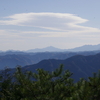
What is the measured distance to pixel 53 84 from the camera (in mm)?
7531

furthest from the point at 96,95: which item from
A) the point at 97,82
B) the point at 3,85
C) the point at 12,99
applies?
the point at 3,85

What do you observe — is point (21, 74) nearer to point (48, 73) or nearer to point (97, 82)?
point (48, 73)

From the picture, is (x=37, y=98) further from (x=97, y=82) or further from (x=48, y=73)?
(x=97, y=82)

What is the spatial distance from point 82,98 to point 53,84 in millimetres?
2371

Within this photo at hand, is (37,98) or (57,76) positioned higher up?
(57,76)

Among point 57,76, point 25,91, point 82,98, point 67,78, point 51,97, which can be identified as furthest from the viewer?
point 67,78

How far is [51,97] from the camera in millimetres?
6645

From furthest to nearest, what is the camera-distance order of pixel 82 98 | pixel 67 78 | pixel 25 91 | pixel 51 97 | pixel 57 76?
pixel 67 78
pixel 57 76
pixel 25 91
pixel 51 97
pixel 82 98

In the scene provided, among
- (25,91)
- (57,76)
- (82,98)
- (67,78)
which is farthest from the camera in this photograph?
(67,78)

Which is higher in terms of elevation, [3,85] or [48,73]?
[48,73]

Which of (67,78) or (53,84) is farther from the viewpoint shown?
(67,78)


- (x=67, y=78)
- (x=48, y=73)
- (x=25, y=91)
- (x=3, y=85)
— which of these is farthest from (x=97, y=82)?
(x=3, y=85)

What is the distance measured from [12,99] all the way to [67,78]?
8.59ft

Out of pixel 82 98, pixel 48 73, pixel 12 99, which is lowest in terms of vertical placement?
pixel 12 99
